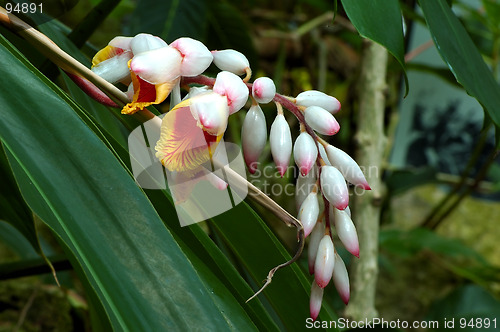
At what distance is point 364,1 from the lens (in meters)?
0.36

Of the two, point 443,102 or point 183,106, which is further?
point 443,102

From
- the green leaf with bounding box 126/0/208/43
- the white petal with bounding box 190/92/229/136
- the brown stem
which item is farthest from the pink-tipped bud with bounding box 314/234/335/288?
the green leaf with bounding box 126/0/208/43

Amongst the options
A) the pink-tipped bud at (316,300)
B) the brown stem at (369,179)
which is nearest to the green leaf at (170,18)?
the brown stem at (369,179)

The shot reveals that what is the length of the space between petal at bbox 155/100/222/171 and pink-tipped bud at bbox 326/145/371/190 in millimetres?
82

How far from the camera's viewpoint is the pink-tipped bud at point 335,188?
314mm

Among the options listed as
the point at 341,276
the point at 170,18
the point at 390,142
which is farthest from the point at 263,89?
the point at 390,142

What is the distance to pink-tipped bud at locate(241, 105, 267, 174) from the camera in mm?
324

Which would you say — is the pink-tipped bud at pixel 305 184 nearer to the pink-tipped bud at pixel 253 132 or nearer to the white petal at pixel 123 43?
the pink-tipped bud at pixel 253 132

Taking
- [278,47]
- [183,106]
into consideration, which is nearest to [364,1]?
[183,106]

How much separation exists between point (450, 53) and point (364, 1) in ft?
0.28

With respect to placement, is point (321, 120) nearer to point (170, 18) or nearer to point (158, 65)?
point (158, 65)

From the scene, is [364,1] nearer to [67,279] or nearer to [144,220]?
[144,220]

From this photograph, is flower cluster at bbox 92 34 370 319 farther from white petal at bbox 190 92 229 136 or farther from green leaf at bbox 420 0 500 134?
green leaf at bbox 420 0 500 134

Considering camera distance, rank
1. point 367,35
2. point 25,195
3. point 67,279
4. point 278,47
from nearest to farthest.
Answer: point 25,195 → point 367,35 → point 67,279 → point 278,47
